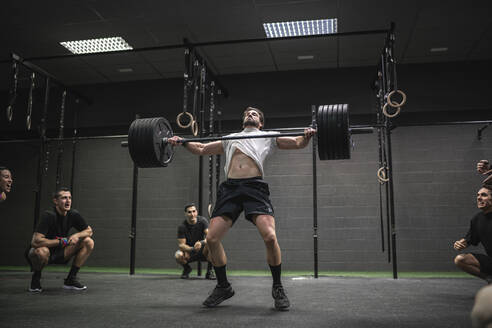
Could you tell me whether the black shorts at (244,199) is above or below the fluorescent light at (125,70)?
below

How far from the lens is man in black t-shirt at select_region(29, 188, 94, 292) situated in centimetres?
362

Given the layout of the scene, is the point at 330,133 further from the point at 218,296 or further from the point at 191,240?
the point at 191,240

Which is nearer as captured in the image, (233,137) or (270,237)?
(270,237)

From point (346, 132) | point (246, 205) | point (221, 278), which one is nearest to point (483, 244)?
point (346, 132)

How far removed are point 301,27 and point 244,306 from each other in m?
3.53

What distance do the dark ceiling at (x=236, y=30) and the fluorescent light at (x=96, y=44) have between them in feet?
0.36

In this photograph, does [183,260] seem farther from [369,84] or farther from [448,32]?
[448,32]

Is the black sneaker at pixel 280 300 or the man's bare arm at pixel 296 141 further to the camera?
the man's bare arm at pixel 296 141

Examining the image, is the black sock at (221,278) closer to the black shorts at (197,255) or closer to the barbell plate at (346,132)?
the barbell plate at (346,132)

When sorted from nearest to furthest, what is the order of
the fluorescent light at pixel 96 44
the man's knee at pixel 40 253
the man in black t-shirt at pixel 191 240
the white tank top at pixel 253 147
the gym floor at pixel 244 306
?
the gym floor at pixel 244 306, the white tank top at pixel 253 147, the man's knee at pixel 40 253, the man in black t-shirt at pixel 191 240, the fluorescent light at pixel 96 44

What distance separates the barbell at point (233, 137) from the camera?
8.75 feet

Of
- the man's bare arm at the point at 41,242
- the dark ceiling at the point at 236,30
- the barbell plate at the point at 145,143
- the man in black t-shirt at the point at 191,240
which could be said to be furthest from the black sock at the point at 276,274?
the dark ceiling at the point at 236,30

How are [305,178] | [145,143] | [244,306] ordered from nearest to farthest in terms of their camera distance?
[244,306] → [145,143] → [305,178]

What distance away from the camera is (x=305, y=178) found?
20.0 ft
